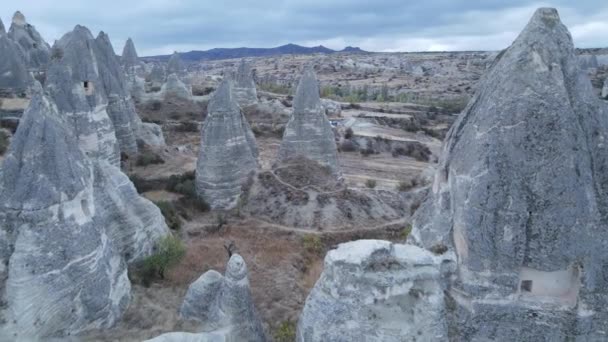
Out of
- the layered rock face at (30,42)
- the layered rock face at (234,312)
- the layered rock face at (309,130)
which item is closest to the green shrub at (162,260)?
the layered rock face at (234,312)

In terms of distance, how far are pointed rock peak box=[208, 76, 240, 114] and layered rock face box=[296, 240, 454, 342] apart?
17.6m

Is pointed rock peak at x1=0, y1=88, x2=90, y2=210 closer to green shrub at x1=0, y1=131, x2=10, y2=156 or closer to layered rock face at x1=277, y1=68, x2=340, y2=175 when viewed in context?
green shrub at x1=0, y1=131, x2=10, y2=156

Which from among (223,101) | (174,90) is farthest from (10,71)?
(223,101)

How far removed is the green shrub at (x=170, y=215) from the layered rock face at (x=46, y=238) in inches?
405

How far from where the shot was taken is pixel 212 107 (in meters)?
26.0

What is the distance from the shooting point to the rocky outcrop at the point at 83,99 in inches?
952

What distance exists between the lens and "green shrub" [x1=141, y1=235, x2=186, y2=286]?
54.4 feet

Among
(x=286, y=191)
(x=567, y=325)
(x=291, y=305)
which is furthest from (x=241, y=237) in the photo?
(x=567, y=325)

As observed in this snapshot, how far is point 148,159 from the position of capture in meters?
33.8

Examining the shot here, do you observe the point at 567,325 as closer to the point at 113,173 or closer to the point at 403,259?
the point at 403,259

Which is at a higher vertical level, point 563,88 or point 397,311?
point 563,88

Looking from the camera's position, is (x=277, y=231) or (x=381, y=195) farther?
(x=381, y=195)

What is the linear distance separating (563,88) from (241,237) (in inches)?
673

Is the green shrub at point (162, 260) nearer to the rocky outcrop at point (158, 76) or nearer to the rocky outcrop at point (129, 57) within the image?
the rocky outcrop at point (129, 57)
